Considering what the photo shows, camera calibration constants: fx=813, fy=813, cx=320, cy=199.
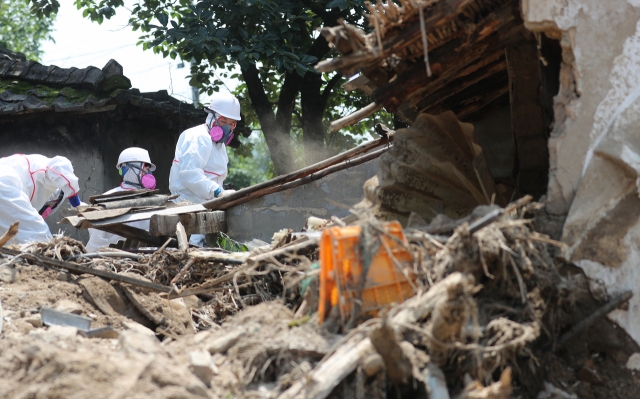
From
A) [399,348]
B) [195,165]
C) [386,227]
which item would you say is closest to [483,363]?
[399,348]

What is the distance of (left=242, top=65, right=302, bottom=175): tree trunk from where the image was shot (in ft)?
41.1

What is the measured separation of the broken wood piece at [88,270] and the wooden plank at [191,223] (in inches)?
64.3

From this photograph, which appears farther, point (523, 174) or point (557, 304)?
point (523, 174)

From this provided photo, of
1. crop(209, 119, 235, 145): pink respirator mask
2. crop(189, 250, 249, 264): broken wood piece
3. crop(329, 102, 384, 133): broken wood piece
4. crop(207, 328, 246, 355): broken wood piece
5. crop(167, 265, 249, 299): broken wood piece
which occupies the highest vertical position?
crop(209, 119, 235, 145): pink respirator mask

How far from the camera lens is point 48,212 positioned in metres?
9.87

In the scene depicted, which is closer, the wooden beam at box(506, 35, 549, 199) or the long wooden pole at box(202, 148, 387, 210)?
the wooden beam at box(506, 35, 549, 199)

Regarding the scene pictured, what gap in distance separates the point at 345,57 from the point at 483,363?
1.82m

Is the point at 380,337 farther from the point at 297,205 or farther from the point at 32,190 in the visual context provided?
the point at 32,190

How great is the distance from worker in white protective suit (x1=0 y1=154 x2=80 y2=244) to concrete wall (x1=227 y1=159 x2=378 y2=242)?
2030mm

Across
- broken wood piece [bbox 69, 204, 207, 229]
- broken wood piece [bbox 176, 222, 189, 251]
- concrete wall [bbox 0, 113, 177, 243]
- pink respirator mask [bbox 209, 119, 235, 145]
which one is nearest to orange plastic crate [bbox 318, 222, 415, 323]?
broken wood piece [bbox 176, 222, 189, 251]

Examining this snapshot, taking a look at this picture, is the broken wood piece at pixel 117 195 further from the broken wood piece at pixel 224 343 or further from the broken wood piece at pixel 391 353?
the broken wood piece at pixel 391 353

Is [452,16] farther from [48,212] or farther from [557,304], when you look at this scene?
[48,212]

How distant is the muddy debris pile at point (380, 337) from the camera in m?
3.69

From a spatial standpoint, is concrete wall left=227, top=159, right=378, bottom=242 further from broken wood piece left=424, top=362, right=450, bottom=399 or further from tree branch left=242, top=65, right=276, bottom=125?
broken wood piece left=424, top=362, right=450, bottom=399
